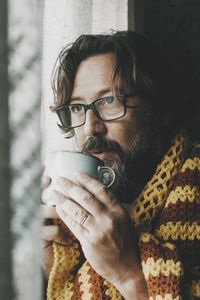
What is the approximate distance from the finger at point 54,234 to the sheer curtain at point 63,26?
0.50 ft

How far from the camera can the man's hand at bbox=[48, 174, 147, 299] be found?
1.74 ft

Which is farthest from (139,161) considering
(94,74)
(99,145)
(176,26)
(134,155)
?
(176,26)

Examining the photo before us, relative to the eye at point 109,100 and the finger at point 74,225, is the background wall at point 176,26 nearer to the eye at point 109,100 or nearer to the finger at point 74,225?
the eye at point 109,100

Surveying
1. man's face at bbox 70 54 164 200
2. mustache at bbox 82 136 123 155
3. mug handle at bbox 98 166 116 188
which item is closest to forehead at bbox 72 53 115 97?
man's face at bbox 70 54 164 200

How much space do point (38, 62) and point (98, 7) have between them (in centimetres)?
58

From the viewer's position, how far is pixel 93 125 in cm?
70

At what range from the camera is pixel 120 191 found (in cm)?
79

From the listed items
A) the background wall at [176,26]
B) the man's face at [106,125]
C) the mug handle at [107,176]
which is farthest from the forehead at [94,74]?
the background wall at [176,26]

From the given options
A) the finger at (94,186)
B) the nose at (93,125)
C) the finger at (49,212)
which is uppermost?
the nose at (93,125)

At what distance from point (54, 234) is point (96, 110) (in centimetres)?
29

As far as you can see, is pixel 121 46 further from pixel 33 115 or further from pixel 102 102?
pixel 33 115

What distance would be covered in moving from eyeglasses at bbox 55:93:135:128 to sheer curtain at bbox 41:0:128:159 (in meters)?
0.03

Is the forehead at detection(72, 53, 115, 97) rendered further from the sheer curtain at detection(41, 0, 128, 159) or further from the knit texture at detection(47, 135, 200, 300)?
the knit texture at detection(47, 135, 200, 300)

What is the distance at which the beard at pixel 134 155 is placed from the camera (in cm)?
69
